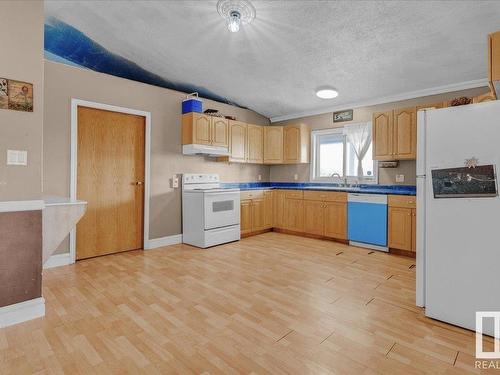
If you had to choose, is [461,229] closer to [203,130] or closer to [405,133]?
[405,133]

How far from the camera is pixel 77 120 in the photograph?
3580 millimetres

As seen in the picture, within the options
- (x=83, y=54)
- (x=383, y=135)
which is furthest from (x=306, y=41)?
(x=83, y=54)

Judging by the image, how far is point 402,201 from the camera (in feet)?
13.1

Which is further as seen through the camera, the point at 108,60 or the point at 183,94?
the point at 183,94

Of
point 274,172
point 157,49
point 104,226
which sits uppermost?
point 157,49

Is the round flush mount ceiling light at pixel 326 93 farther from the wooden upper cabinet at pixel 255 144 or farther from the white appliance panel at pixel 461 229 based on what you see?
the white appliance panel at pixel 461 229

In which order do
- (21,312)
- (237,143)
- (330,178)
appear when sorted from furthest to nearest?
(330,178) < (237,143) < (21,312)

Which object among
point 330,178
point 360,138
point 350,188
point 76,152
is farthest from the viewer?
point 330,178

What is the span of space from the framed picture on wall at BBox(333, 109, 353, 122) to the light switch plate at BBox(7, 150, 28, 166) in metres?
4.76

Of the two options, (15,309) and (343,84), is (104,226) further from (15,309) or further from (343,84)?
(343,84)

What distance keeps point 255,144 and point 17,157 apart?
3.99 meters

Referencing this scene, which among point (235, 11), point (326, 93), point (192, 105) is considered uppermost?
point (235, 11)

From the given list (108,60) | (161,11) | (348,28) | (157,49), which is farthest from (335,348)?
(108,60)

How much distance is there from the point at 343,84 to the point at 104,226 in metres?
4.21
